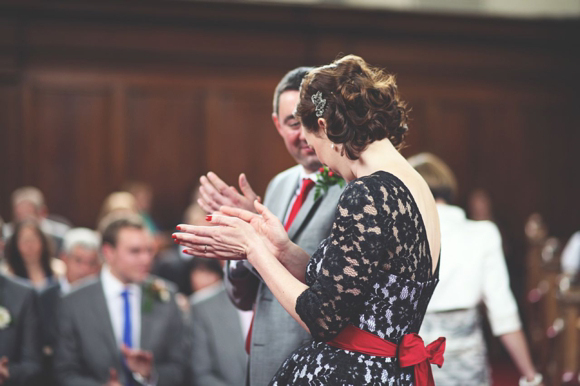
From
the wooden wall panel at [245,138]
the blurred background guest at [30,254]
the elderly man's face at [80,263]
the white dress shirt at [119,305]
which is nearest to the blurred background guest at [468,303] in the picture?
the white dress shirt at [119,305]

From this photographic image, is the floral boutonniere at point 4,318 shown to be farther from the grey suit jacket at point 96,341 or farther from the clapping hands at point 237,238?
the clapping hands at point 237,238

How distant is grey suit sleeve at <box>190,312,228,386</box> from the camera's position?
13.5 ft

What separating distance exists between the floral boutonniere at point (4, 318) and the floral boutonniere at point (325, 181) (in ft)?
7.54

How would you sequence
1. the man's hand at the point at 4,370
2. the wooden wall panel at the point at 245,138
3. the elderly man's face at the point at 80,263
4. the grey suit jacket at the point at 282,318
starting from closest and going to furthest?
the grey suit jacket at the point at 282,318, the man's hand at the point at 4,370, the elderly man's face at the point at 80,263, the wooden wall panel at the point at 245,138

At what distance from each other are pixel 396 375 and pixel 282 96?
1052 mm

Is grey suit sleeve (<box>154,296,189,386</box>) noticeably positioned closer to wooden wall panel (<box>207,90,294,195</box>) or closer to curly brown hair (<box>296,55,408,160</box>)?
curly brown hair (<box>296,55,408,160</box>)

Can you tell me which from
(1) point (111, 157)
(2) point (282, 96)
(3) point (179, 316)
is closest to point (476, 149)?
(1) point (111, 157)

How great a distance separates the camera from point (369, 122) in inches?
73.9

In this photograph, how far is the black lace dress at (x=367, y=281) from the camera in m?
1.74

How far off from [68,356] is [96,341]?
162 mm

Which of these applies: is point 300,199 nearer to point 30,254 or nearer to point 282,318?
point 282,318

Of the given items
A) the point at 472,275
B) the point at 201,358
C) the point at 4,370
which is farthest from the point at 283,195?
the point at 201,358

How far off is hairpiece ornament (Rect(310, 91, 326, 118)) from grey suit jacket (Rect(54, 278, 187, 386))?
2366 mm

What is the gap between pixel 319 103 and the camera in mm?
1899
